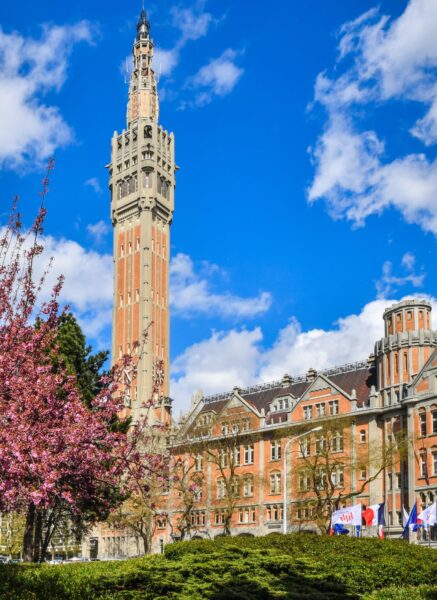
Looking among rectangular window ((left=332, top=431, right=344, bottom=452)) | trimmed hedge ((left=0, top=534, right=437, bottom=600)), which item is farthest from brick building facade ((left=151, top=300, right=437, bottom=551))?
trimmed hedge ((left=0, top=534, right=437, bottom=600))

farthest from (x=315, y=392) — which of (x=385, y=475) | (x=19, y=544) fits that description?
(x=19, y=544)

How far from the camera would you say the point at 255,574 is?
708 inches

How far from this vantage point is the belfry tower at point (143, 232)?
88.3 metres

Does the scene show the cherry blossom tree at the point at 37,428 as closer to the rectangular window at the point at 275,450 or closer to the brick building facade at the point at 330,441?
the brick building facade at the point at 330,441

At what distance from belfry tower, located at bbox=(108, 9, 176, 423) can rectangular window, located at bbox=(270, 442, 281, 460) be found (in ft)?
61.5

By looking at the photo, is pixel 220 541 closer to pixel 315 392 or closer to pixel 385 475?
pixel 385 475

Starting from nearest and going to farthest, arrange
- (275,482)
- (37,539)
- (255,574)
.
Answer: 1. (255,574)
2. (37,539)
3. (275,482)

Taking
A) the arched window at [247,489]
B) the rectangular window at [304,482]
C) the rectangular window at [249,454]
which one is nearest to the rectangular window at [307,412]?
the rectangular window at [304,482]

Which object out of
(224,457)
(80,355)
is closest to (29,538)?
(80,355)

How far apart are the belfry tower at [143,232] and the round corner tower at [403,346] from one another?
30.2 metres

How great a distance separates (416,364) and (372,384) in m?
6.53

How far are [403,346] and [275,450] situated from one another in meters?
15.5

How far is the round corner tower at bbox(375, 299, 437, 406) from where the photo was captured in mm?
59500

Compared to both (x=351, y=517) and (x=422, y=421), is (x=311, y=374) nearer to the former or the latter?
(x=422, y=421)
